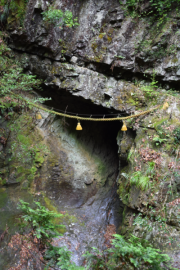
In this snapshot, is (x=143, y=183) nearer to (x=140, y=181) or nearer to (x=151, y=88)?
(x=140, y=181)

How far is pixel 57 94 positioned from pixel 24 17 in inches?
120

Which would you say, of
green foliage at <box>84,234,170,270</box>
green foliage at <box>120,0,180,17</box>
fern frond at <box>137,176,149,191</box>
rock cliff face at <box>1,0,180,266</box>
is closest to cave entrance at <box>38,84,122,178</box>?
rock cliff face at <box>1,0,180,266</box>

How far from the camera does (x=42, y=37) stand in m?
6.38

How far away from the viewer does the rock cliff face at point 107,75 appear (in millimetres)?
5664

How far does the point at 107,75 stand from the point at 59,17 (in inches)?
110

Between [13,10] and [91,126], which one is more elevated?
[13,10]

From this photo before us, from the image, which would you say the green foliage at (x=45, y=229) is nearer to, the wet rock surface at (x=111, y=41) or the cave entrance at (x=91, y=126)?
the cave entrance at (x=91, y=126)

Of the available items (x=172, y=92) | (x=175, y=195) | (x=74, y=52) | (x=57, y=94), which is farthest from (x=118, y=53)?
(x=175, y=195)

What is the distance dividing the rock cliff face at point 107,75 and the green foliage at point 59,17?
0.19m

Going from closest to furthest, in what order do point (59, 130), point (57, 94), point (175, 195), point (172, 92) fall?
point (175, 195) → point (172, 92) → point (57, 94) → point (59, 130)

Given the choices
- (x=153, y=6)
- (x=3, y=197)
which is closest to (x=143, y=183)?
(x=3, y=197)

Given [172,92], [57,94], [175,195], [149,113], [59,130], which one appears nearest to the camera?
[175,195]

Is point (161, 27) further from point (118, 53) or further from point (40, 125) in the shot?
point (40, 125)

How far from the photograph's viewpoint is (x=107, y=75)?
23.6 ft
